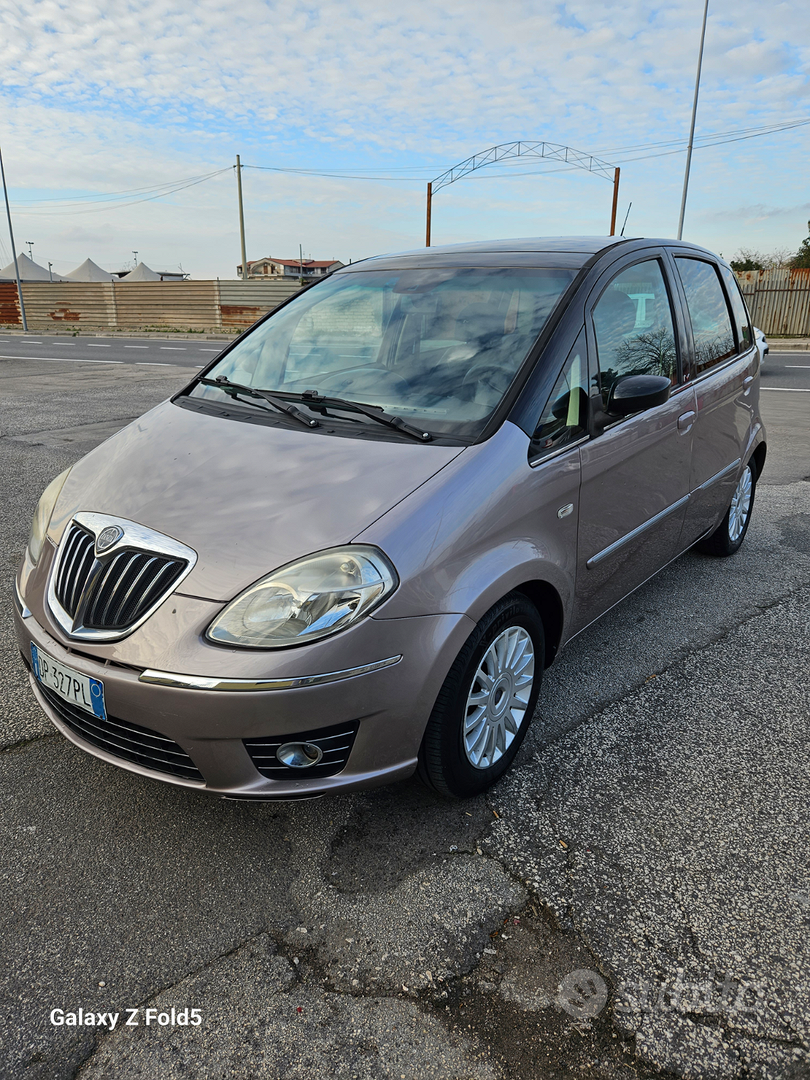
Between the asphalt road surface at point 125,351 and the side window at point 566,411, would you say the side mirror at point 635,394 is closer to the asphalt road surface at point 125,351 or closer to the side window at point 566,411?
the side window at point 566,411

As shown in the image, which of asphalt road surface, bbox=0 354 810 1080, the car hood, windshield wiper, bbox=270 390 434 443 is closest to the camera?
asphalt road surface, bbox=0 354 810 1080

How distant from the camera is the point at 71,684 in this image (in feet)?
7.10

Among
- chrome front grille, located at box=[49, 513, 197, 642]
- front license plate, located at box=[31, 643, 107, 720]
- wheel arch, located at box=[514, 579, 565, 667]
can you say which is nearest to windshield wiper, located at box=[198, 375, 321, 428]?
chrome front grille, located at box=[49, 513, 197, 642]

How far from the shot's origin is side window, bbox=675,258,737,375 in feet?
12.1

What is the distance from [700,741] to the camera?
2848mm

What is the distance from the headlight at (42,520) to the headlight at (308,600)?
909 mm

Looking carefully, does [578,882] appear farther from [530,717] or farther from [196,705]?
[196,705]

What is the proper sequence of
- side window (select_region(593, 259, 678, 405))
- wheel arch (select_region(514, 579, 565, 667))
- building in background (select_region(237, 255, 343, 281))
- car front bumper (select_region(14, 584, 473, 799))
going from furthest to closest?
building in background (select_region(237, 255, 343, 281)) < side window (select_region(593, 259, 678, 405)) < wheel arch (select_region(514, 579, 565, 667)) < car front bumper (select_region(14, 584, 473, 799))

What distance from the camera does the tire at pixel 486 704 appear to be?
2.24 m

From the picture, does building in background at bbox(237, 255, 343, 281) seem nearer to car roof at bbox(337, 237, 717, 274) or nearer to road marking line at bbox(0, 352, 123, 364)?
road marking line at bbox(0, 352, 123, 364)

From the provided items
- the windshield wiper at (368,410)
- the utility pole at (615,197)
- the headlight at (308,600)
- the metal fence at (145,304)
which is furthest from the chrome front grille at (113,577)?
the metal fence at (145,304)

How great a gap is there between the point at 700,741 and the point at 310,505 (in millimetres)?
1754

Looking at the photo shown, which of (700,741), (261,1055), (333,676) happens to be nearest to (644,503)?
(700,741)

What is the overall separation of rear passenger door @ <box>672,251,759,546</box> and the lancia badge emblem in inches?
104
